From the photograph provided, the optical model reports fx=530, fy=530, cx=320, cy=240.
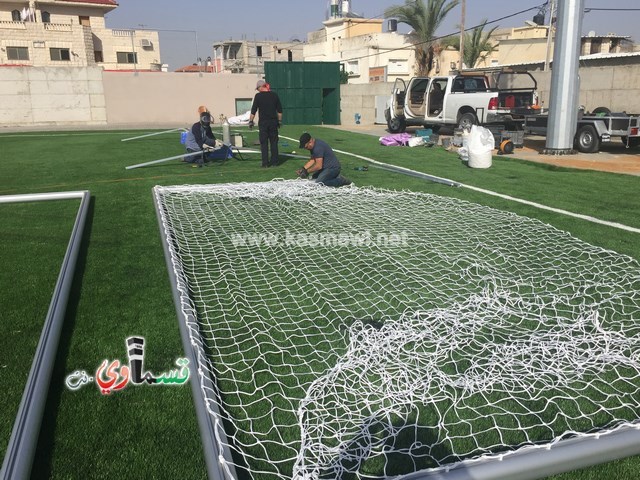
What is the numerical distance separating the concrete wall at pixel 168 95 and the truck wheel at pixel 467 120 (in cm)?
1530

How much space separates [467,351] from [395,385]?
655 mm

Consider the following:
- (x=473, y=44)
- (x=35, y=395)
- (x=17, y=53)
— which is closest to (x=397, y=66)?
(x=473, y=44)

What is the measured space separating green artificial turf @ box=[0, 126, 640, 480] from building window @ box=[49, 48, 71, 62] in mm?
31841

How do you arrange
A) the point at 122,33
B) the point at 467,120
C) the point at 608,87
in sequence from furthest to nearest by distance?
the point at 122,33 < the point at 608,87 < the point at 467,120

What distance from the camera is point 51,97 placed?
2566 centimetres

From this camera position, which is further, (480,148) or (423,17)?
(423,17)

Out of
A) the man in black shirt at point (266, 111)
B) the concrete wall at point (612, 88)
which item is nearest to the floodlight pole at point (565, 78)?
the concrete wall at point (612, 88)

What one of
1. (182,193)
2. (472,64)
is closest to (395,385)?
(182,193)

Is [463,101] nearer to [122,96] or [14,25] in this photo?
[122,96]

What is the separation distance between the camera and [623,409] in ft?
8.92

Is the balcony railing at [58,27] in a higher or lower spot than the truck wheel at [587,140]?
higher

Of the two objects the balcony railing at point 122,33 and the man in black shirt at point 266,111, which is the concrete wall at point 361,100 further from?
the balcony railing at point 122,33

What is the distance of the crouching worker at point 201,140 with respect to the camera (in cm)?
1105

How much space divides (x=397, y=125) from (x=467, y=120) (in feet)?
12.4
